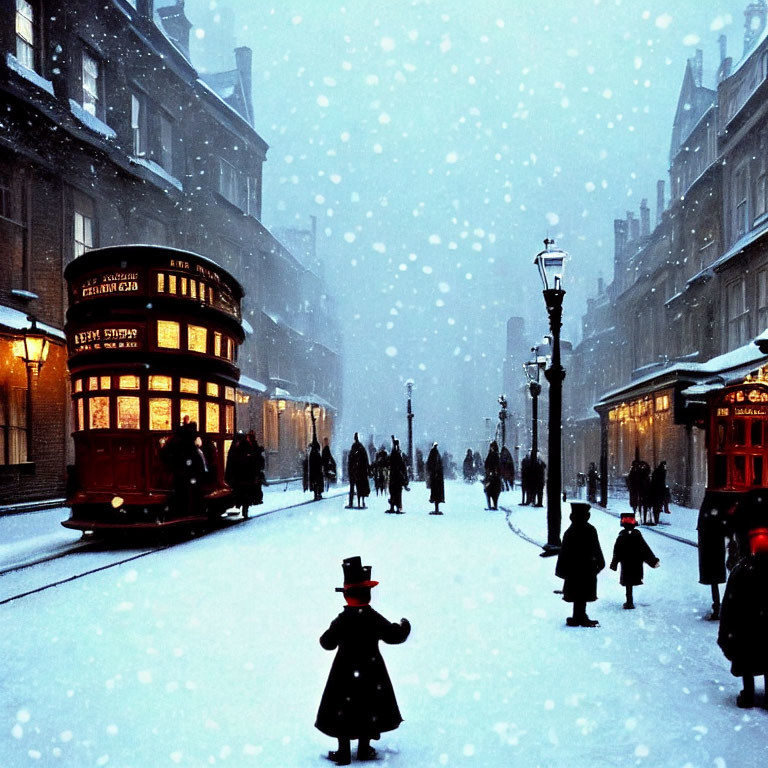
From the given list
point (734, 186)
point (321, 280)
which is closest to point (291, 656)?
point (734, 186)

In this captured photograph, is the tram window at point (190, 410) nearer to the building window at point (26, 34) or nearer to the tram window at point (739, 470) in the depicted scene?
the tram window at point (739, 470)

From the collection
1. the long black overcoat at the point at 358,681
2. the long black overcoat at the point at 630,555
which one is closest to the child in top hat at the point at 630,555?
the long black overcoat at the point at 630,555

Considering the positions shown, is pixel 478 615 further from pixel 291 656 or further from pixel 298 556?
pixel 298 556

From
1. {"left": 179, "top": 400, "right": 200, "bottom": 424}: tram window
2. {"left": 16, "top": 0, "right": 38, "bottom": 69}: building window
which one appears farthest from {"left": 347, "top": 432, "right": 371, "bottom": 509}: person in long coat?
{"left": 16, "top": 0, "right": 38, "bottom": 69}: building window

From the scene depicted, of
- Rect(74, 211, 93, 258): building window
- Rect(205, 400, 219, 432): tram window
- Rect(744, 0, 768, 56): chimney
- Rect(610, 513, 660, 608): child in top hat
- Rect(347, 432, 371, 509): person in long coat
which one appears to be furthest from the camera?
Rect(744, 0, 768, 56): chimney

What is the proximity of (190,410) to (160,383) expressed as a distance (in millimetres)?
858

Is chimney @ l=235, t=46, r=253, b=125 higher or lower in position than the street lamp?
higher

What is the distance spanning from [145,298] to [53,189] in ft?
31.2

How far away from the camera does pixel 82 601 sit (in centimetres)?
805

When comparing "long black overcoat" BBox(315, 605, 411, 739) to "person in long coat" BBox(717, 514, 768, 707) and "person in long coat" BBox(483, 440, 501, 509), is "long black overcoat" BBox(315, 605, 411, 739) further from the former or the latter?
"person in long coat" BBox(483, 440, 501, 509)

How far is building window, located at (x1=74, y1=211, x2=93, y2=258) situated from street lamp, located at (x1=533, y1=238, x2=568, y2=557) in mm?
14516

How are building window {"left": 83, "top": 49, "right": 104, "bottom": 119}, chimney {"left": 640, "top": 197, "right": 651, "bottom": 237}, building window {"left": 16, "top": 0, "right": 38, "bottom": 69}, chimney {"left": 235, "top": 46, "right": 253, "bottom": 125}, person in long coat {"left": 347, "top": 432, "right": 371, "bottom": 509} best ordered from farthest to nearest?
chimney {"left": 235, "top": 46, "right": 253, "bottom": 125}, chimney {"left": 640, "top": 197, "right": 651, "bottom": 237}, building window {"left": 83, "top": 49, "right": 104, "bottom": 119}, person in long coat {"left": 347, "top": 432, "right": 371, "bottom": 509}, building window {"left": 16, "top": 0, "right": 38, "bottom": 69}

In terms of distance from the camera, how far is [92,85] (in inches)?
918

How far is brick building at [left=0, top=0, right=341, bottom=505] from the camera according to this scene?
734 inches
